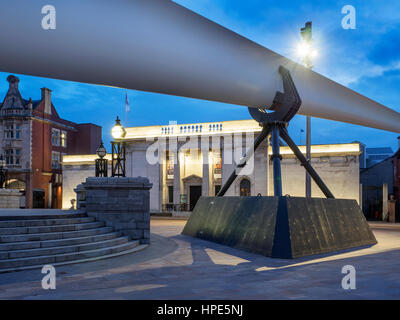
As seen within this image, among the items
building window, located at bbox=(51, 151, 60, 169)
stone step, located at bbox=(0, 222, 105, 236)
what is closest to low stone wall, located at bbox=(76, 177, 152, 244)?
stone step, located at bbox=(0, 222, 105, 236)

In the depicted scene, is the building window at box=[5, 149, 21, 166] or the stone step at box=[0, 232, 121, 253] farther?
the building window at box=[5, 149, 21, 166]

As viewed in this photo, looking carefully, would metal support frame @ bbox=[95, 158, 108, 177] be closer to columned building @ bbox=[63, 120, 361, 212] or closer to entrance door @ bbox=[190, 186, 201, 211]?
columned building @ bbox=[63, 120, 361, 212]

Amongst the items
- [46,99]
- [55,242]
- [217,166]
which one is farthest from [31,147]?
[55,242]

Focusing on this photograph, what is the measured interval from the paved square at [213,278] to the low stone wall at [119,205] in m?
1.53

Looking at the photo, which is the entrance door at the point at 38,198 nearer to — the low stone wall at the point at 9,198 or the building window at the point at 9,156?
the building window at the point at 9,156

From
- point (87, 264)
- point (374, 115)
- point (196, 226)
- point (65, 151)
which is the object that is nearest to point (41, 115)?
point (65, 151)

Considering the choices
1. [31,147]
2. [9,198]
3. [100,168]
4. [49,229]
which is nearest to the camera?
[49,229]

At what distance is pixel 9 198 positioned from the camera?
19703 millimetres

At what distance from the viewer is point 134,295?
472cm

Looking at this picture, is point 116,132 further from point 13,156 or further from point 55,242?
point 13,156

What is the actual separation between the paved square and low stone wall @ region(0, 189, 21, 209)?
1420 centimetres

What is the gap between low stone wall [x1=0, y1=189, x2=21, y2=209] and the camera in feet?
63.3

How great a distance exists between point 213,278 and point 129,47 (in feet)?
15.0
